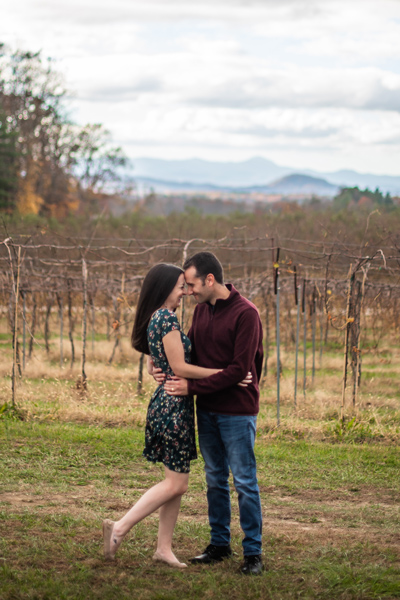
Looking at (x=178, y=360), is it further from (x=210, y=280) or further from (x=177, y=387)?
(x=210, y=280)

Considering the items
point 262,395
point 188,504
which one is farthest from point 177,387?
point 262,395

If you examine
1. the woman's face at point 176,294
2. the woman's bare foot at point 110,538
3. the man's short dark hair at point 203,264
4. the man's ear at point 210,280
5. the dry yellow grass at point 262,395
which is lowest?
the dry yellow grass at point 262,395

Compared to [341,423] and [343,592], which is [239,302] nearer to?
[343,592]

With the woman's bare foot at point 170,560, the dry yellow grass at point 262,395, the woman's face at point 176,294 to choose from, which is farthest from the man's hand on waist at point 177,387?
the dry yellow grass at point 262,395

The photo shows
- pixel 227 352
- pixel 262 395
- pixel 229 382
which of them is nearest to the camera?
pixel 229 382

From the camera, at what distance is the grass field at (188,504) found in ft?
10.5

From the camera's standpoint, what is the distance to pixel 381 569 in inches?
133

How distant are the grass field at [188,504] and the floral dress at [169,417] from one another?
0.59 meters

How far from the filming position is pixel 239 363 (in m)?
3.27

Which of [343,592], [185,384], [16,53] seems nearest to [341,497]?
[343,592]

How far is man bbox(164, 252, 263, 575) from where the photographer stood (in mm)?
3285

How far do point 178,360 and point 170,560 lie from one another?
3.46ft

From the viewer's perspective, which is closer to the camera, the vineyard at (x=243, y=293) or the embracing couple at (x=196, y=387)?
the embracing couple at (x=196, y=387)

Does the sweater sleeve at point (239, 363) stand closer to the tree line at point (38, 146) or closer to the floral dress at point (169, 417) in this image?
the floral dress at point (169, 417)
